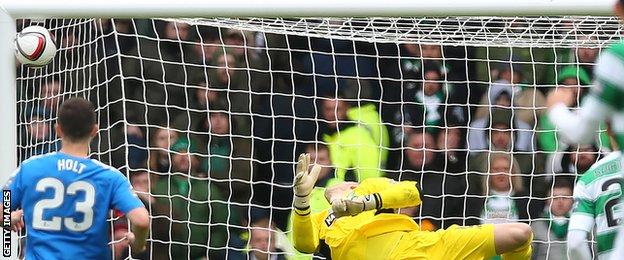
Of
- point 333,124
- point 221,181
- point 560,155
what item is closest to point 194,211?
point 221,181

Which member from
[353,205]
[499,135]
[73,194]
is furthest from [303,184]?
[499,135]

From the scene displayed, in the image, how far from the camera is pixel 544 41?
24.8ft

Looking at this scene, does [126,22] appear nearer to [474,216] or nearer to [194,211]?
[194,211]

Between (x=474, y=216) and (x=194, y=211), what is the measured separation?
154cm

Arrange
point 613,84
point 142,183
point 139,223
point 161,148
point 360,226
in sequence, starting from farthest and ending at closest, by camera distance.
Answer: point 161,148 < point 142,183 < point 360,226 < point 139,223 < point 613,84

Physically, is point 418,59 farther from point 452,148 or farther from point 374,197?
point 374,197

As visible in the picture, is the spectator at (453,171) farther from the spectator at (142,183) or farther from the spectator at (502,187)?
the spectator at (142,183)

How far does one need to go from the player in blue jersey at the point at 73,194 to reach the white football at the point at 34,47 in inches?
16.5

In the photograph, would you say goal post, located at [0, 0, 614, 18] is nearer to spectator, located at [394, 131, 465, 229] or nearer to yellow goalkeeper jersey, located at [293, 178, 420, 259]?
yellow goalkeeper jersey, located at [293, 178, 420, 259]

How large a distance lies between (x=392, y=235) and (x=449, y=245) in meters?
0.26

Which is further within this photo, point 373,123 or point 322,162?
point 373,123

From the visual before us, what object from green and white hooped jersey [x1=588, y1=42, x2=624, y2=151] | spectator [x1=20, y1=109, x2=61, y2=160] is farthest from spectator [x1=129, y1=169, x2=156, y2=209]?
green and white hooped jersey [x1=588, y1=42, x2=624, y2=151]

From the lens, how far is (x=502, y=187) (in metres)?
7.67

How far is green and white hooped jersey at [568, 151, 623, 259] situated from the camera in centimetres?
551
